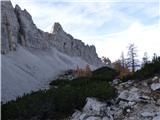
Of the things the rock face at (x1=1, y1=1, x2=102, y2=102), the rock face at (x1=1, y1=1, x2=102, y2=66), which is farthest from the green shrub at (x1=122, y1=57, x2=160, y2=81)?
the rock face at (x1=1, y1=1, x2=102, y2=66)

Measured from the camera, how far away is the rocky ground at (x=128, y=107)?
35.6 feet

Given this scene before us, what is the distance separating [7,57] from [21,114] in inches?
1371

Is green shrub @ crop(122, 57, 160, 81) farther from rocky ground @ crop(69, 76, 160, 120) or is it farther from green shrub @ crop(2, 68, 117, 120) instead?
green shrub @ crop(2, 68, 117, 120)

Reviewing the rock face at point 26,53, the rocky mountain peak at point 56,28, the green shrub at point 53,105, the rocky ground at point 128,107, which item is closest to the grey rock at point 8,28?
the rock face at point 26,53

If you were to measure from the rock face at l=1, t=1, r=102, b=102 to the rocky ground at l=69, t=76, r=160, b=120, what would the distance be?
15.9 meters

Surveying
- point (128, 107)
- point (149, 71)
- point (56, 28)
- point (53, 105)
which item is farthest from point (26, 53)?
point (128, 107)

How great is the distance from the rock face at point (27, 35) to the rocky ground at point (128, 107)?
36.1 meters

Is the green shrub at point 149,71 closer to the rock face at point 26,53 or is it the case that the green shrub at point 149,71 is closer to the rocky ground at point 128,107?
the rocky ground at point 128,107

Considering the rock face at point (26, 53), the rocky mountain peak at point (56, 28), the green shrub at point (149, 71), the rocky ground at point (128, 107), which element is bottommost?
the rocky ground at point (128, 107)

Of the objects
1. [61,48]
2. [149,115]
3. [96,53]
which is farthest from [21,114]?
[96,53]

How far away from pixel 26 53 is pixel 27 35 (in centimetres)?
731

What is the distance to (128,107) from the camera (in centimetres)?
1132

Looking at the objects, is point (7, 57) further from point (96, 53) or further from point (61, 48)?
point (96, 53)

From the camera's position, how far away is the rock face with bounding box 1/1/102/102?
1419 inches
